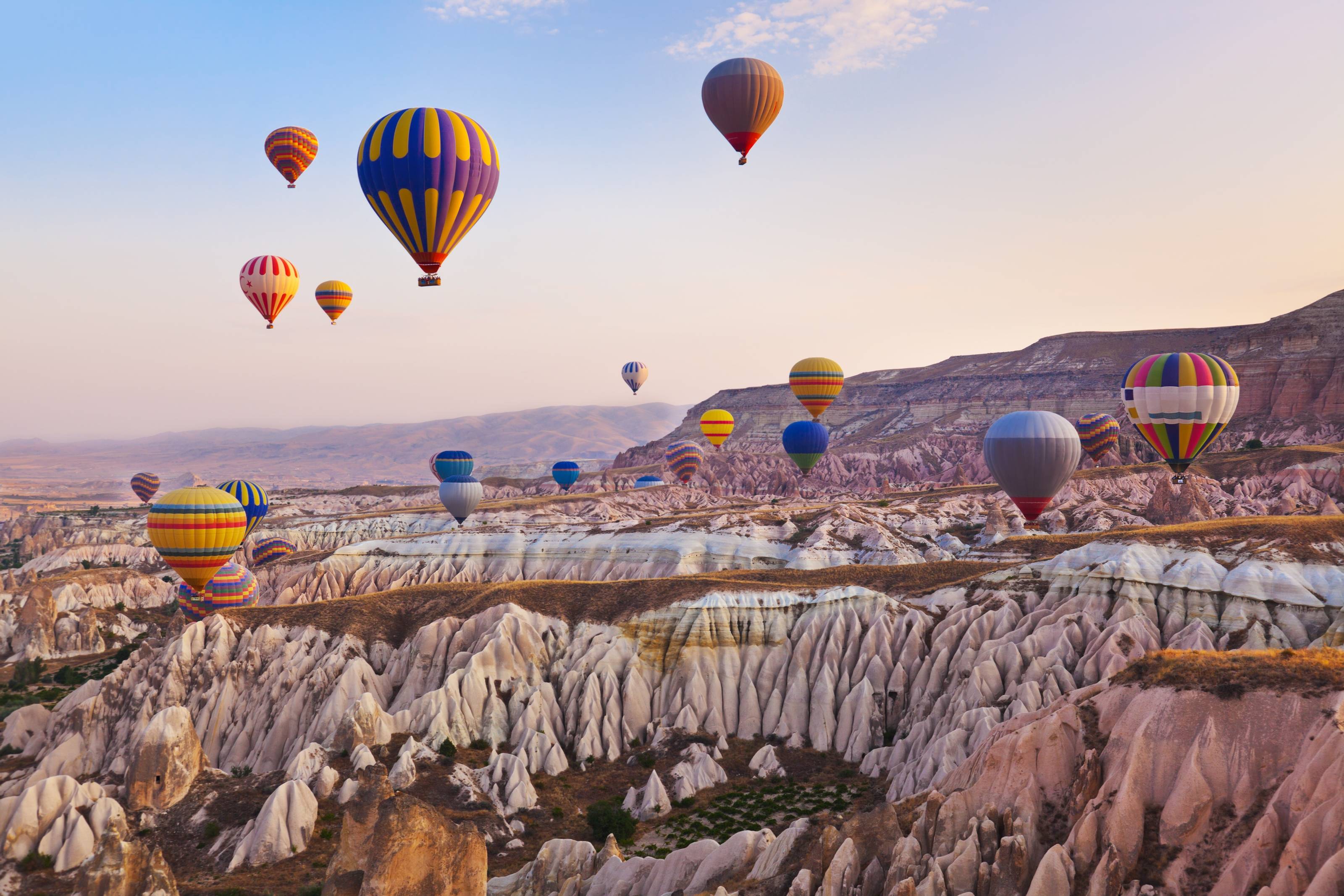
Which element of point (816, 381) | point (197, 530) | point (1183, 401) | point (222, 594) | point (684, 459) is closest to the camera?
point (1183, 401)

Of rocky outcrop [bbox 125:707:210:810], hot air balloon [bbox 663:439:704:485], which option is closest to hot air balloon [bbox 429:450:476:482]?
hot air balloon [bbox 663:439:704:485]

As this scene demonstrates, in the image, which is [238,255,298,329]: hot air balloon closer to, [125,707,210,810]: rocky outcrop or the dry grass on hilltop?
[125,707,210,810]: rocky outcrop

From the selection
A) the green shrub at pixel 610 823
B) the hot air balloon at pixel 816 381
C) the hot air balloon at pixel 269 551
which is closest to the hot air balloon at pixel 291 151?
the hot air balloon at pixel 269 551

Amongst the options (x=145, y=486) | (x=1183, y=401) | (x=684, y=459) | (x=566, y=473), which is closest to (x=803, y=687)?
(x=1183, y=401)

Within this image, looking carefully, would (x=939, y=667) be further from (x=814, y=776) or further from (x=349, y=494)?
(x=349, y=494)

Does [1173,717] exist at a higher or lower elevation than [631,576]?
higher

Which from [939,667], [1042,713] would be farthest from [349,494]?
[1042,713]

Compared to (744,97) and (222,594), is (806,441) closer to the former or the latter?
(744,97)
